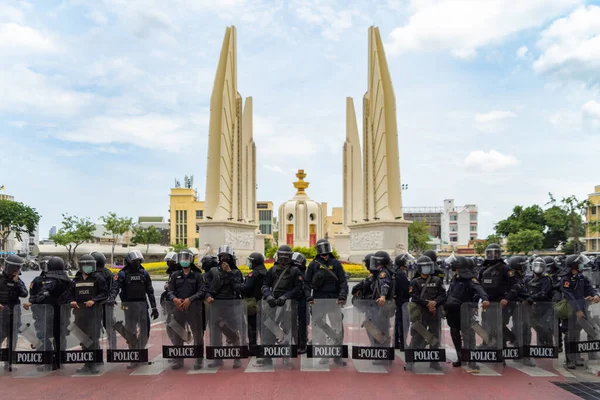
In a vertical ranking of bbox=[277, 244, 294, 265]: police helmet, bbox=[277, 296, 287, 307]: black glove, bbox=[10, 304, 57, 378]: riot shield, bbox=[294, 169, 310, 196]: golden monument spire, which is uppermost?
bbox=[294, 169, 310, 196]: golden monument spire

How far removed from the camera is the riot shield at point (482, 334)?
8609 mm

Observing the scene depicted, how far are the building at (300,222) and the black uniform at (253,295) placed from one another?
140 feet

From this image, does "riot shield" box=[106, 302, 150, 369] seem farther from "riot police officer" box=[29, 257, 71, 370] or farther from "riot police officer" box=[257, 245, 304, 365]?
"riot police officer" box=[257, 245, 304, 365]

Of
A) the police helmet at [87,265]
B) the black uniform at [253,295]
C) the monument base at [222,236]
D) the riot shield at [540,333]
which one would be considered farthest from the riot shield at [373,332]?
the monument base at [222,236]

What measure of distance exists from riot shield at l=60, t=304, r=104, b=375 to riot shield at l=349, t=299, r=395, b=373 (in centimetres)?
419

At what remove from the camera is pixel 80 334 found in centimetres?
879

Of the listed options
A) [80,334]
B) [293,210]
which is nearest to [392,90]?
[293,210]

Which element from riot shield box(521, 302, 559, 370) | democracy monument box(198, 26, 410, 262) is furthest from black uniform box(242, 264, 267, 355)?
democracy monument box(198, 26, 410, 262)

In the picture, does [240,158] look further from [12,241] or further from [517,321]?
[12,241]

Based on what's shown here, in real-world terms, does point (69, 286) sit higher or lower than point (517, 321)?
higher

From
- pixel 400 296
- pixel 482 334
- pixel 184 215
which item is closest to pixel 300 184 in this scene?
pixel 400 296

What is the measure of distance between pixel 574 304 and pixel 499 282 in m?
1.28

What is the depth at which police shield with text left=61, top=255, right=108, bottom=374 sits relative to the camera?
870cm

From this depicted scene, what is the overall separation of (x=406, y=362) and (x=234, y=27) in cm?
3286
